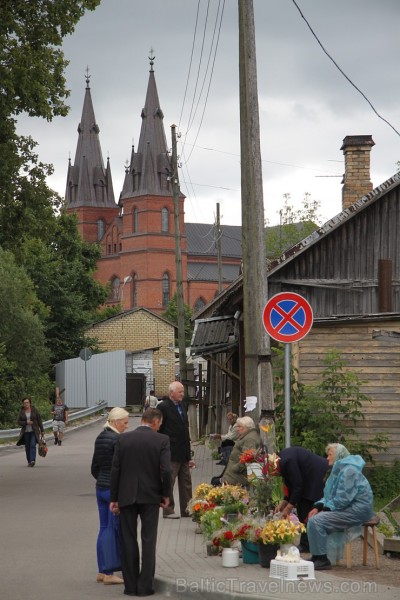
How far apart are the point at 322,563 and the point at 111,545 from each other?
2.04 meters

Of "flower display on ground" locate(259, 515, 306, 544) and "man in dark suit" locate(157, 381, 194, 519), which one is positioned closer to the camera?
"flower display on ground" locate(259, 515, 306, 544)

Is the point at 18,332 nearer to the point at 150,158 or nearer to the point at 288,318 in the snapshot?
the point at 288,318

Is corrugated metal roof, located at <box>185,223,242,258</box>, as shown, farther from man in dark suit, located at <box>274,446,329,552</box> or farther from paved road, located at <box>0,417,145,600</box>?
man in dark suit, located at <box>274,446,329,552</box>

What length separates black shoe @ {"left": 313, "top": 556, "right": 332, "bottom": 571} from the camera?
11.9 m

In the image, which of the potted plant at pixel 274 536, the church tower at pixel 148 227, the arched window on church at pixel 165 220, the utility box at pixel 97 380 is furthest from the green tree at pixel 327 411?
the arched window on church at pixel 165 220

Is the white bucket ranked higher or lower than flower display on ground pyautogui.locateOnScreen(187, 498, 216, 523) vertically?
lower

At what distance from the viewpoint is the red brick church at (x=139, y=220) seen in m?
143

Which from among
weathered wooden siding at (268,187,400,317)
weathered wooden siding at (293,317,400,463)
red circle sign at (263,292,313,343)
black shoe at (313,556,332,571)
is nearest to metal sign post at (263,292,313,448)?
red circle sign at (263,292,313,343)

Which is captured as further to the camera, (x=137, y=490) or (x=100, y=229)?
(x=100, y=229)

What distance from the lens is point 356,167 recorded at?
27359mm

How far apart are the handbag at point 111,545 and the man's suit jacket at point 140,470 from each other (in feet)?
1.85

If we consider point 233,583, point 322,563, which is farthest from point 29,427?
point 233,583

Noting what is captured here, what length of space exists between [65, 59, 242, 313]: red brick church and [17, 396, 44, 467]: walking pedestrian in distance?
10711 cm

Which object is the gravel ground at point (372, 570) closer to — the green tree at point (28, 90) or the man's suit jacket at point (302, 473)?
the man's suit jacket at point (302, 473)
